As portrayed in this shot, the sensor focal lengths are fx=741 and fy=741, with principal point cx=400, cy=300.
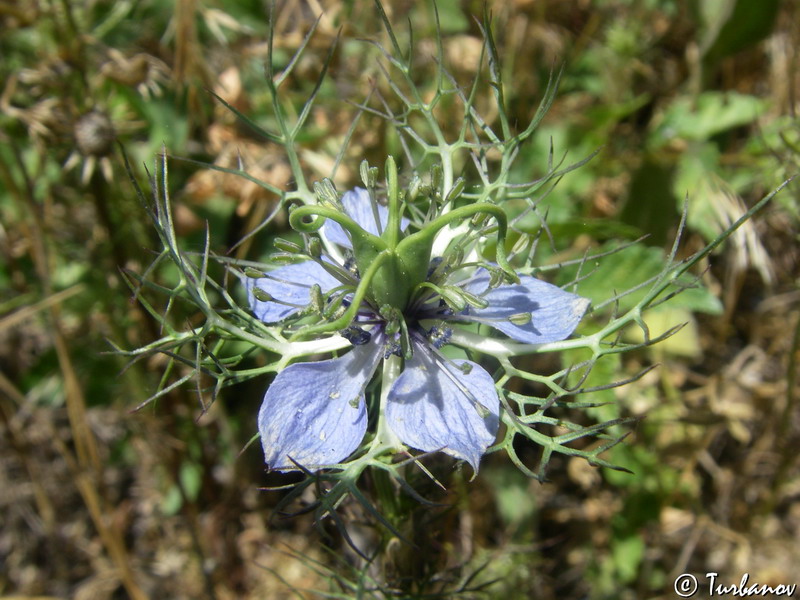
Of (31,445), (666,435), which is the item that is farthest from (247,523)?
(666,435)

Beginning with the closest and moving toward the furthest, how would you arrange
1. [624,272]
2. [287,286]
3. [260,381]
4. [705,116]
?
[287,286] < [624,272] < [260,381] < [705,116]

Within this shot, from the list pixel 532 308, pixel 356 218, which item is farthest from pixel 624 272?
pixel 356 218

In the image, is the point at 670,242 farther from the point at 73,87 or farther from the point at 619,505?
the point at 73,87

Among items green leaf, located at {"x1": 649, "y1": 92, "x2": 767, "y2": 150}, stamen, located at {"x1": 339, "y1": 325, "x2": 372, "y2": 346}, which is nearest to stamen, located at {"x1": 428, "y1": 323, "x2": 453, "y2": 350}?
stamen, located at {"x1": 339, "y1": 325, "x2": 372, "y2": 346}

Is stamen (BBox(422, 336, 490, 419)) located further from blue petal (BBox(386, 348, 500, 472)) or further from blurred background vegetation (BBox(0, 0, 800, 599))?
blurred background vegetation (BBox(0, 0, 800, 599))

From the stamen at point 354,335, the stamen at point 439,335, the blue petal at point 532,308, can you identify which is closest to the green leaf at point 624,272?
the blue petal at point 532,308

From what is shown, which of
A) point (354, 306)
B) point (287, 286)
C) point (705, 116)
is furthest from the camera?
point (705, 116)

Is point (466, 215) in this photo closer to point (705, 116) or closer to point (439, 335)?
point (439, 335)
